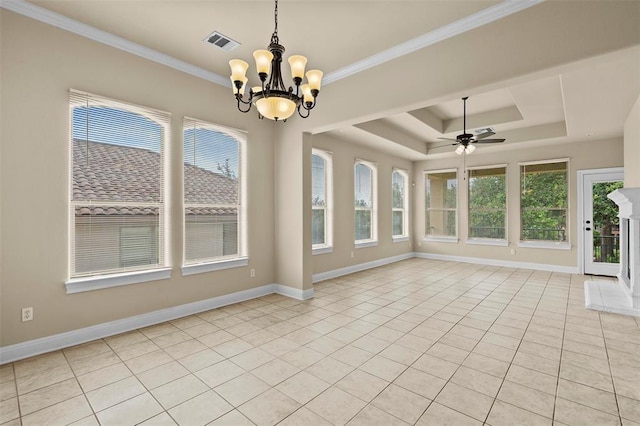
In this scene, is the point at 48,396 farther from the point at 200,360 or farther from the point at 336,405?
the point at 336,405

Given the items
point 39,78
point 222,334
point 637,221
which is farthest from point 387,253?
point 39,78

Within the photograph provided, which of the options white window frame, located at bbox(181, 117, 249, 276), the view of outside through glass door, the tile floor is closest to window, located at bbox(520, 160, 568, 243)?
the view of outside through glass door

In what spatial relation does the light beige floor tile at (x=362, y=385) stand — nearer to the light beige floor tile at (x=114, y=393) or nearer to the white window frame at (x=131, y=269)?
the light beige floor tile at (x=114, y=393)

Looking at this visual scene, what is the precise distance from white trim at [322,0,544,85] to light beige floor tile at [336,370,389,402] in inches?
→ 131

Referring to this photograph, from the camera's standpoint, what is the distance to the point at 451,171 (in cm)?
820

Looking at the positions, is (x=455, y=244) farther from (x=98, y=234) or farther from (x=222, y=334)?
(x=98, y=234)

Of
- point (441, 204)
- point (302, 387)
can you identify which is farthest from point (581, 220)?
point (302, 387)

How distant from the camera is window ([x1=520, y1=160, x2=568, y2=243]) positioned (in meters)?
6.67

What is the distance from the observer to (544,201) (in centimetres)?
688

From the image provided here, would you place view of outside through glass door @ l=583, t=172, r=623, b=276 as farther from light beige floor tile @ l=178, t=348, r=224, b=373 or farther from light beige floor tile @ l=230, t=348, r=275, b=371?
light beige floor tile @ l=178, t=348, r=224, b=373

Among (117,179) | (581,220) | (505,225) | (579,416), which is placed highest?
(117,179)

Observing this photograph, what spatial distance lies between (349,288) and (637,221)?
4084mm

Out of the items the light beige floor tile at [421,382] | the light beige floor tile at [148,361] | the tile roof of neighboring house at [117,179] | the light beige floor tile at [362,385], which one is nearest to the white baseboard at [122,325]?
Result: the light beige floor tile at [148,361]

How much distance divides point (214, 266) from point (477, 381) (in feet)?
10.8
